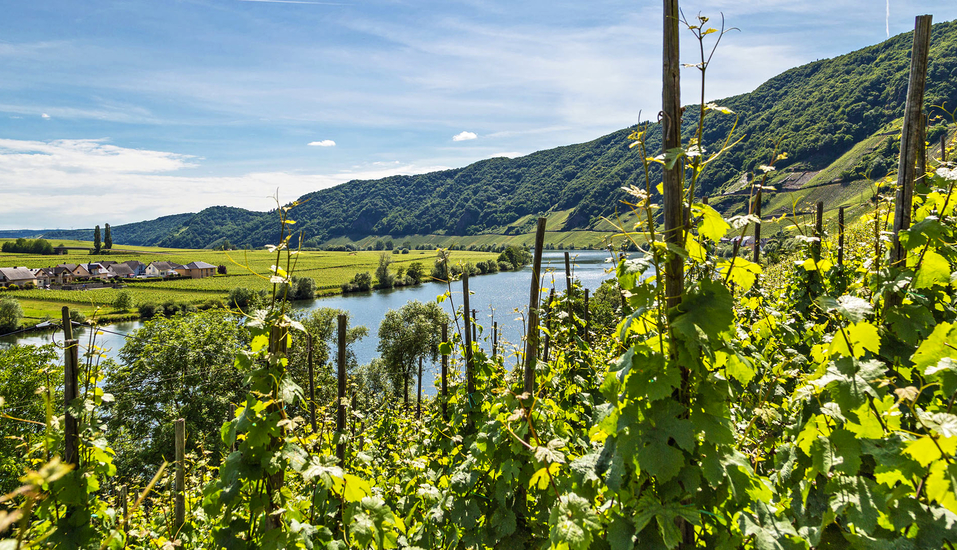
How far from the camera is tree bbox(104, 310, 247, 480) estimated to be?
64.3ft

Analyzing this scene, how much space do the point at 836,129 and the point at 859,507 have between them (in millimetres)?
165930

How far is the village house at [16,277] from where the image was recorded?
6619cm

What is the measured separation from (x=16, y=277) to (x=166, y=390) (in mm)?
70944

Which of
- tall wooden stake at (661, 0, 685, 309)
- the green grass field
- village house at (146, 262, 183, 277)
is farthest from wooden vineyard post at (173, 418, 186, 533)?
village house at (146, 262, 183, 277)

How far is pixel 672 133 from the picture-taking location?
1.84 m

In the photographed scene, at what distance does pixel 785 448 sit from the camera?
2035 millimetres

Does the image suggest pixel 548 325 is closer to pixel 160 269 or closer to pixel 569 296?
pixel 569 296

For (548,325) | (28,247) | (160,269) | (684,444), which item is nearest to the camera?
(684,444)

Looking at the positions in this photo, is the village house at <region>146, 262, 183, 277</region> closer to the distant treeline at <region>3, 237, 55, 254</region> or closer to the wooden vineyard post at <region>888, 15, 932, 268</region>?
the distant treeline at <region>3, 237, 55, 254</region>

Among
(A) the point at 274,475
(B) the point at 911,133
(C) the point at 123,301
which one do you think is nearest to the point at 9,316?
(C) the point at 123,301

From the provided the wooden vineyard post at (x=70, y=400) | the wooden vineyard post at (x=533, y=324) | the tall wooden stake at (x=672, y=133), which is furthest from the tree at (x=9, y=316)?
the tall wooden stake at (x=672, y=133)

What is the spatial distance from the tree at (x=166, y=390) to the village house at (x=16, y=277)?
6466 centimetres

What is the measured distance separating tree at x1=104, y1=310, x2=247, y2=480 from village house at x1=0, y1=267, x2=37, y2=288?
212 ft

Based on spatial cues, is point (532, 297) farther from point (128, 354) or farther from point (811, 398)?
point (128, 354)
